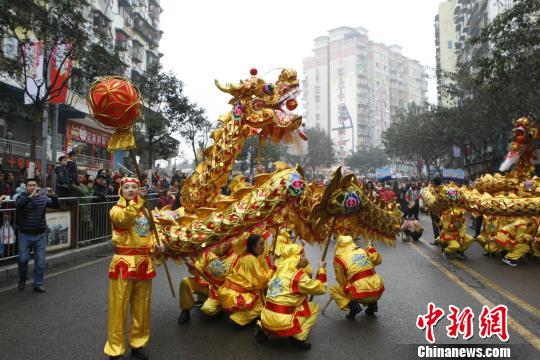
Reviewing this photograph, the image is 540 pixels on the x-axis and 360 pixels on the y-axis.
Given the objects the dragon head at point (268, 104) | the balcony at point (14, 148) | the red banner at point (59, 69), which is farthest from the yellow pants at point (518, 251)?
the balcony at point (14, 148)

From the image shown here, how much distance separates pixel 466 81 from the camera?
2019 centimetres

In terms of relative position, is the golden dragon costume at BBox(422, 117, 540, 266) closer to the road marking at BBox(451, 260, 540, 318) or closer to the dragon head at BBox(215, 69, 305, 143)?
the road marking at BBox(451, 260, 540, 318)

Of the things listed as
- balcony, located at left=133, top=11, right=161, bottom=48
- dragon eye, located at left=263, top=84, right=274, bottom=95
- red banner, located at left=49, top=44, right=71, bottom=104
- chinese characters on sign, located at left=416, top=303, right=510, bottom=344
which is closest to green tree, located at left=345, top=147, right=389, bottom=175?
balcony, located at left=133, top=11, right=161, bottom=48

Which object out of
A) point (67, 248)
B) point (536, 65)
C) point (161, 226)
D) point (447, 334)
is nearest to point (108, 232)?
point (67, 248)

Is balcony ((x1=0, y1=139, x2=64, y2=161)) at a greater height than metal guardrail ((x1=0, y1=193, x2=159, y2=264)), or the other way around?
balcony ((x1=0, y1=139, x2=64, y2=161))

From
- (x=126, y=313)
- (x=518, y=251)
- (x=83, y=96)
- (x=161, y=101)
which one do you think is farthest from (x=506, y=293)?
(x=161, y=101)

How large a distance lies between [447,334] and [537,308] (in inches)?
64.0

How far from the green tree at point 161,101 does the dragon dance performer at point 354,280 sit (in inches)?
511

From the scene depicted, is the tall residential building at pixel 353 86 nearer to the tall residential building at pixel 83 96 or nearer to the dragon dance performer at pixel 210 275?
the tall residential building at pixel 83 96

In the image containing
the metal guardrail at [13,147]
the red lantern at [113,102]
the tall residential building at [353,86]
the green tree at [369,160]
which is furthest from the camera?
the tall residential building at [353,86]

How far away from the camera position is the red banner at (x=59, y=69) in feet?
32.8

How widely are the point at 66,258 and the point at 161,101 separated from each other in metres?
10.0

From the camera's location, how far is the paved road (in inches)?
150

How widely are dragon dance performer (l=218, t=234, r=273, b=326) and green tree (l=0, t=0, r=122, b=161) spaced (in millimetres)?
6767
